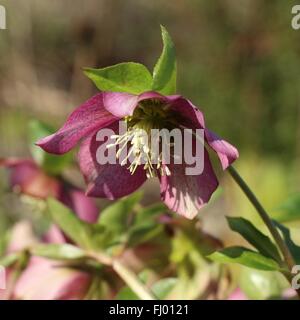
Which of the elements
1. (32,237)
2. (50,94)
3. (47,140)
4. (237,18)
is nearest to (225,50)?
(237,18)

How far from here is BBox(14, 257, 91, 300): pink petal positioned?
0.54m

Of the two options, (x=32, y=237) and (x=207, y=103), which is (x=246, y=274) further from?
(x=207, y=103)

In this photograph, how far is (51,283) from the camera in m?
0.55

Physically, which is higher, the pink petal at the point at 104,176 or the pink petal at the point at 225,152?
the pink petal at the point at 225,152

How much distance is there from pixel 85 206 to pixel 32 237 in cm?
6

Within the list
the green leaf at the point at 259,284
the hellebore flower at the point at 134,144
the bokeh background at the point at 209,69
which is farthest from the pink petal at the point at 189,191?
the bokeh background at the point at 209,69

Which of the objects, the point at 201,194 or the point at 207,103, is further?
the point at 207,103

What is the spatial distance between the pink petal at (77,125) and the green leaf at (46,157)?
17cm

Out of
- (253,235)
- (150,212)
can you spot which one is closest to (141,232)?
(150,212)

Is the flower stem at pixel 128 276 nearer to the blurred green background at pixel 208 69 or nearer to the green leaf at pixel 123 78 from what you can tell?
the green leaf at pixel 123 78

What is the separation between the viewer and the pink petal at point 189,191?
46 cm

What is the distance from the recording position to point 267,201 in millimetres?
1673

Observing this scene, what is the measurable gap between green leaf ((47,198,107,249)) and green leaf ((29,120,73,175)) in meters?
0.10

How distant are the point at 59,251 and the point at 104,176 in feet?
0.26
